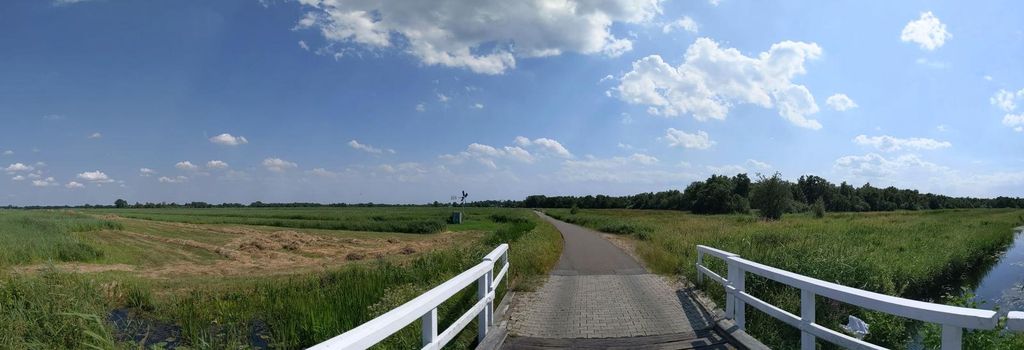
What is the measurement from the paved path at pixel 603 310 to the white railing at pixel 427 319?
63 centimetres

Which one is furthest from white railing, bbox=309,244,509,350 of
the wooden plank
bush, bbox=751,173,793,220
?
bush, bbox=751,173,793,220

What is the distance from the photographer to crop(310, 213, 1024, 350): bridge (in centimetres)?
339

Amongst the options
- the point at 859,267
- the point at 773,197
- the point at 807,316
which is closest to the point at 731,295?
the point at 807,316

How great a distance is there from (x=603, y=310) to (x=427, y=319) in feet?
14.5

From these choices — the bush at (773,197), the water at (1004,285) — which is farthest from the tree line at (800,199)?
the water at (1004,285)

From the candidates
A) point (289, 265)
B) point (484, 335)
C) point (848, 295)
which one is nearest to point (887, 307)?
point (848, 295)

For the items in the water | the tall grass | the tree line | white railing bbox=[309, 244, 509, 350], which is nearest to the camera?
white railing bbox=[309, 244, 509, 350]

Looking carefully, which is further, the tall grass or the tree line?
the tree line

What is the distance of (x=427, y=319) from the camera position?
14.2ft

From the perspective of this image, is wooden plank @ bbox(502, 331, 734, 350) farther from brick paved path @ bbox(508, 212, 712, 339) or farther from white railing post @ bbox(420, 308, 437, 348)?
white railing post @ bbox(420, 308, 437, 348)

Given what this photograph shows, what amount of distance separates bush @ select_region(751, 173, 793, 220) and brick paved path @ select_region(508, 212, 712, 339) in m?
41.4

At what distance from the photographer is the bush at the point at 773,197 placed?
48031 millimetres

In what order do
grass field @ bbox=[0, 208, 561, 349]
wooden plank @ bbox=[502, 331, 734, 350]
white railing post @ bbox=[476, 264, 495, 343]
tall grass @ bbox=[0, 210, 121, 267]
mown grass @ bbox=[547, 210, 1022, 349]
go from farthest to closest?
1. tall grass @ bbox=[0, 210, 121, 267]
2. mown grass @ bbox=[547, 210, 1022, 349]
3. grass field @ bbox=[0, 208, 561, 349]
4. white railing post @ bbox=[476, 264, 495, 343]
5. wooden plank @ bbox=[502, 331, 734, 350]

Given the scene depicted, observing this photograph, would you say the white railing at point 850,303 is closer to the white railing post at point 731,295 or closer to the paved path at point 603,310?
the white railing post at point 731,295
